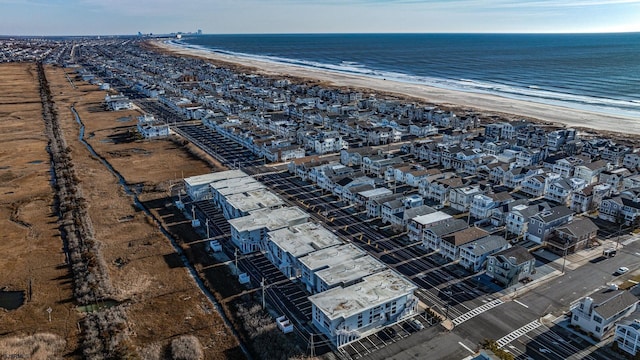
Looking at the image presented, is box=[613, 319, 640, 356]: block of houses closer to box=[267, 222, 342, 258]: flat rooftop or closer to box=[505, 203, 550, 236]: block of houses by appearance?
box=[505, 203, 550, 236]: block of houses

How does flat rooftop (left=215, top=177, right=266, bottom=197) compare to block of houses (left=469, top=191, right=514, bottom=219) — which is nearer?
block of houses (left=469, top=191, right=514, bottom=219)

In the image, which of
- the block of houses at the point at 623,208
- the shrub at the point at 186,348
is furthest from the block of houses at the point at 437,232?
the shrub at the point at 186,348

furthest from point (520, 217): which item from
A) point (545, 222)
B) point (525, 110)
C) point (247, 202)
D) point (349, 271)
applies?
point (525, 110)

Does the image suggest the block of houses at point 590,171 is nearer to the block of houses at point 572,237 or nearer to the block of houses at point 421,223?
the block of houses at point 572,237

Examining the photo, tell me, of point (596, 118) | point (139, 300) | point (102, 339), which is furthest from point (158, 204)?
point (596, 118)

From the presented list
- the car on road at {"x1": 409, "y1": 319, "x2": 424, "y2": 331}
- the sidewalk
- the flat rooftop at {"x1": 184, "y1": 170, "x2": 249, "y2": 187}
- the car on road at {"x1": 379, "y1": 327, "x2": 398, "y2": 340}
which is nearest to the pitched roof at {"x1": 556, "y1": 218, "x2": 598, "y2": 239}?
the sidewalk

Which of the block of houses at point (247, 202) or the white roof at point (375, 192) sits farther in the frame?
the white roof at point (375, 192)
